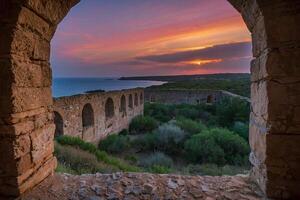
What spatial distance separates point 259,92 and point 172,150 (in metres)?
7.90

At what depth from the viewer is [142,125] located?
15.3 meters

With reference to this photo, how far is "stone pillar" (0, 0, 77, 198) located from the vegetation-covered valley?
2.14m

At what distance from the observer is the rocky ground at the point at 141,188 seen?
2.30 metres

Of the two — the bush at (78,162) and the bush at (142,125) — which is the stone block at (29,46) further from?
the bush at (142,125)

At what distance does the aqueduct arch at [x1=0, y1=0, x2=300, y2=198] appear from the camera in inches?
80.0

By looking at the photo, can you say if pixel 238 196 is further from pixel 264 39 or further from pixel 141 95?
pixel 141 95

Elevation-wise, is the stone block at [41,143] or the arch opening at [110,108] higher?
the stone block at [41,143]

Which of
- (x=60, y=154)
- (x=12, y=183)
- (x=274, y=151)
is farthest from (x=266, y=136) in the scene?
(x=60, y=154)

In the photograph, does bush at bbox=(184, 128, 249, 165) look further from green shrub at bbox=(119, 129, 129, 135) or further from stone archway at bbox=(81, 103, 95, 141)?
green shrub at bbox=(119, 129, 129, 135)

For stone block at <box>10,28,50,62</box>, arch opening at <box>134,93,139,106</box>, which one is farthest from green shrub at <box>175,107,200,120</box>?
stone block at <box>10,28,50,62</box>

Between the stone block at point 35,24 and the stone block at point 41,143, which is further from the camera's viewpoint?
the stone block at point 41,143

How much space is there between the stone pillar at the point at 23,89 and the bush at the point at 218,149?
256 inches

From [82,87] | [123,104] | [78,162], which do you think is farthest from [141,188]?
[82,87]

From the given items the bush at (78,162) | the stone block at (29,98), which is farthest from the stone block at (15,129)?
the bush at (78,162)
